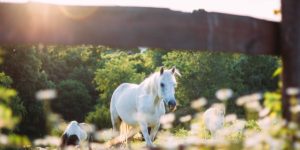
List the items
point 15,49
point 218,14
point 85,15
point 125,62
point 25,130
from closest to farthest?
1. point 85,15
2. point 218,14
3. point 15,49
4. point 25,130
5. point 125,62

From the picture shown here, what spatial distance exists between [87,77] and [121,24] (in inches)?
2648

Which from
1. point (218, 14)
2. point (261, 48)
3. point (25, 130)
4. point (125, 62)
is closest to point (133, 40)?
point (218, 14)

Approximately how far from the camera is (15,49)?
40781 mm

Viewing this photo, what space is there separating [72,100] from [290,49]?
60901 mm

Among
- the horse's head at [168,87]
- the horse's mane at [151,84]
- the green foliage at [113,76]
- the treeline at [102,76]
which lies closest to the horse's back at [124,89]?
the horse's mane at [151,84]

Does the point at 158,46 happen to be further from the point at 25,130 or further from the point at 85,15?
the point at 25,130

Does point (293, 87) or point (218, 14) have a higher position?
point (218, 14)

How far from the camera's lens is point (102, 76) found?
55.1 m

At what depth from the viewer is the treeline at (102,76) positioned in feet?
138

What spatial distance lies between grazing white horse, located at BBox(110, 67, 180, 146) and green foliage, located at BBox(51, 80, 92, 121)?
46872 millimetres

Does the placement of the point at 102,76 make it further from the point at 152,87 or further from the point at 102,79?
the point at 152,87

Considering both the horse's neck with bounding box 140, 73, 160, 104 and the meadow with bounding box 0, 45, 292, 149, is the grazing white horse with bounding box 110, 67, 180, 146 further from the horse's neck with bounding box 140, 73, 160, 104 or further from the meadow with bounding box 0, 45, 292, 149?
the meadow with bounding box 0, 45, 292, 149

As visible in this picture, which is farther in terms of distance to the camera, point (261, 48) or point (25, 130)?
point (25, 130)

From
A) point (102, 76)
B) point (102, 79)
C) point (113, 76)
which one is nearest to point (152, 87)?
point (113, 76)
